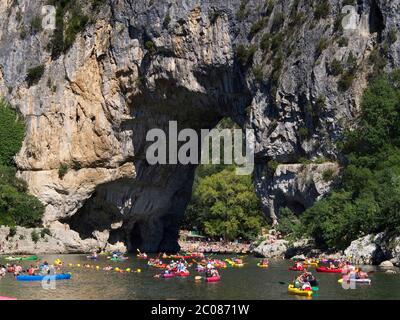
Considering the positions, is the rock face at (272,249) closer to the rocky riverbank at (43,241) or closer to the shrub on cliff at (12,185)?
the rocky riverbank at (43,241)

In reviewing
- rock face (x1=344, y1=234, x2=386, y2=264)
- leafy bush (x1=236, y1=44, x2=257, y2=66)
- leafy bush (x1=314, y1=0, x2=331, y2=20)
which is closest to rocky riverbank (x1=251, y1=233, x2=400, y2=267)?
rock face (x1=344, y1=234, x2=386, y2=264)

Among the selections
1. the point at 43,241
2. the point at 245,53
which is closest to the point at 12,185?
the point at 43,241

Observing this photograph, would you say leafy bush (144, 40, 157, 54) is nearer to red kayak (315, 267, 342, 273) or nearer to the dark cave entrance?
the dark cave entrance

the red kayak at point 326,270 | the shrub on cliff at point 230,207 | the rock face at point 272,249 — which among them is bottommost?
the red kayak at point 326,270

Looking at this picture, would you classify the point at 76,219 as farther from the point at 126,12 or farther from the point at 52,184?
the point at 126,12

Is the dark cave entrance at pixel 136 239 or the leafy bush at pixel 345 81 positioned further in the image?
the dark cave entrance at pixel 136 239

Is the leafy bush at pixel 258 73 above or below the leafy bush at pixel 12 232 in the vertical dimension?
above

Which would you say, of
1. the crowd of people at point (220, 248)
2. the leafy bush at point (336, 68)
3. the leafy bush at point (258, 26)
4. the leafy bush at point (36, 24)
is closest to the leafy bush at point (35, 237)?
the leafy bush at point (36, 24)
